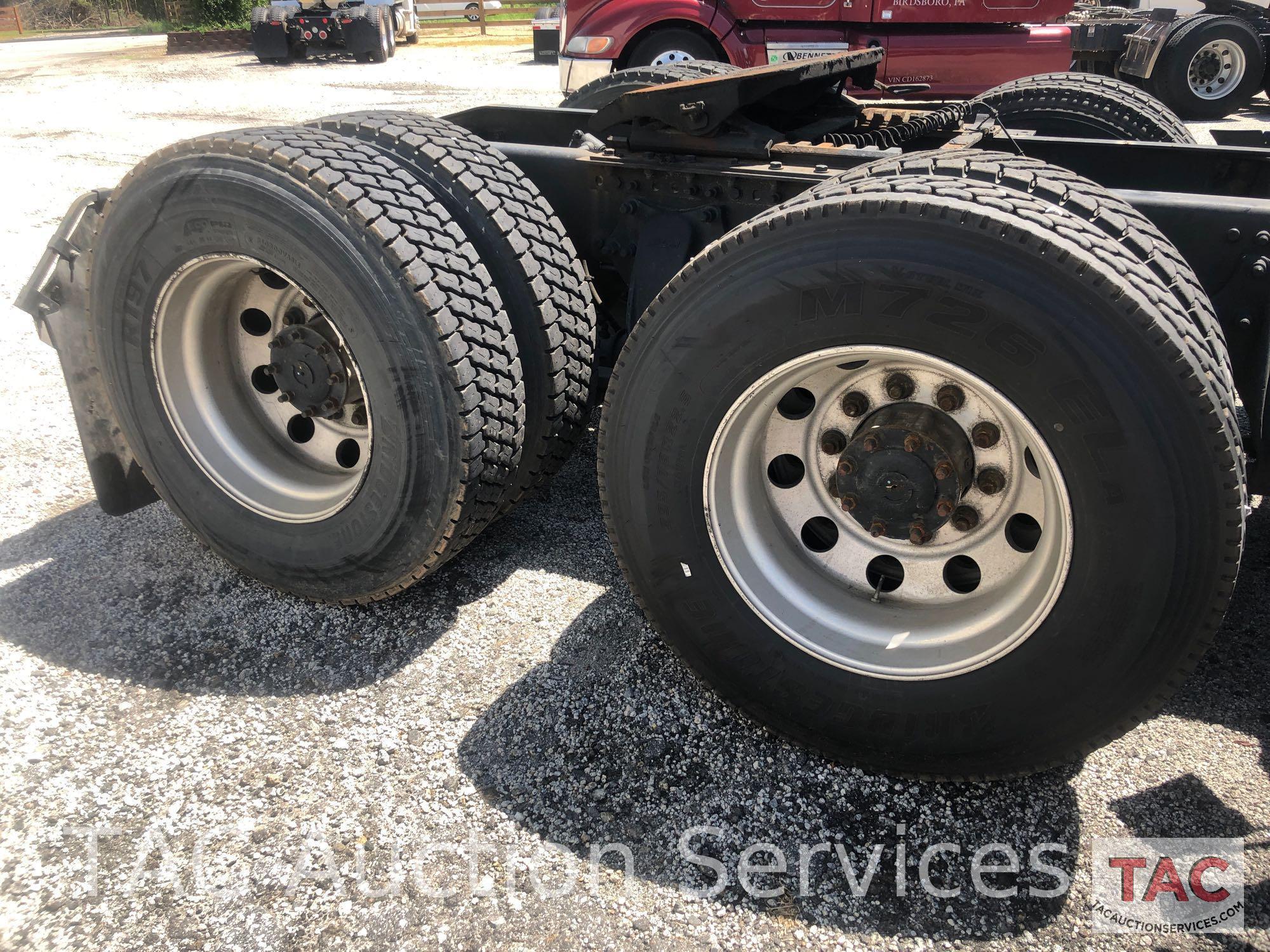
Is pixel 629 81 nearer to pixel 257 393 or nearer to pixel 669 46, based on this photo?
pixel 257 393

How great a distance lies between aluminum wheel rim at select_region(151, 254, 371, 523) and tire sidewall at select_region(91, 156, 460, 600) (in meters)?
0.05

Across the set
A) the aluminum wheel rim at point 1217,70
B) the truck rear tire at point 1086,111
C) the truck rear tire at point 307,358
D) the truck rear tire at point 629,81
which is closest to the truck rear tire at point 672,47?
the truck rear tire at point 629,81

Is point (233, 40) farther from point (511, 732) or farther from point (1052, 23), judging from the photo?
point (511, 732)

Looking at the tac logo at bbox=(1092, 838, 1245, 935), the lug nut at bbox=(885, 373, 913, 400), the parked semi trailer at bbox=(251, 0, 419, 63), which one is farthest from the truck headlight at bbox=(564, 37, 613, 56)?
the parked semi trailer at bbox=(251, 0, 419, 63)

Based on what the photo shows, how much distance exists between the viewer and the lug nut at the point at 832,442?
7.47ft

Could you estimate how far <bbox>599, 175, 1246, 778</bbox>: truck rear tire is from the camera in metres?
1.76

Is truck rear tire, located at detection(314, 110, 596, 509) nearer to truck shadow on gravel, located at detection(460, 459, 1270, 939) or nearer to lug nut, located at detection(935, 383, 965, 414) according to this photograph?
truck shadow on gravel, located at detection(460, 459, 1270, 939)

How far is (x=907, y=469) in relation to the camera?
216cm

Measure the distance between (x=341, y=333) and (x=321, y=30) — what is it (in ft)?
62.5

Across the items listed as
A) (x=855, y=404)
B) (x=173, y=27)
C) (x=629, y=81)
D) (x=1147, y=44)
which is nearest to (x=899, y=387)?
(x=855, y=404)

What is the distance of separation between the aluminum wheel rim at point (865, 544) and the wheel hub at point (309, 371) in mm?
1254

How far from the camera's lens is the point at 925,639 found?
2160 millimetres

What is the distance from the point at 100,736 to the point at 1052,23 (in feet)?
32.8

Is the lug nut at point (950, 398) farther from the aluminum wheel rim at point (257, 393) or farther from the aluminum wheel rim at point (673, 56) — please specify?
the aluminum wheel rim at point (673, 56)
